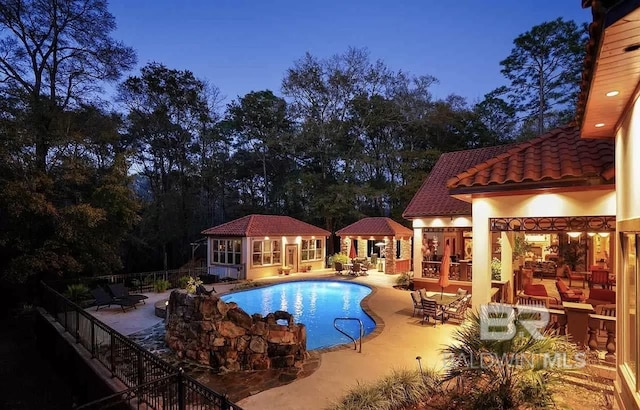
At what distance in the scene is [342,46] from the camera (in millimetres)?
35625

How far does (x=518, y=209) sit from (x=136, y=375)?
8.32 m

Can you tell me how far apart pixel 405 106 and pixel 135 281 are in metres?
27.8

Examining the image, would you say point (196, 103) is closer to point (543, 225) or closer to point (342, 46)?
point (342, 46)

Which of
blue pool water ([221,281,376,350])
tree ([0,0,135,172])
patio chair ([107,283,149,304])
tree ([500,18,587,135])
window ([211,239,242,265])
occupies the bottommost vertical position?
blue pool water ([221,281,376,350])

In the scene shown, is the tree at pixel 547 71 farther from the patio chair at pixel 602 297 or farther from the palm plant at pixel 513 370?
the palm plant at pixel 513 370

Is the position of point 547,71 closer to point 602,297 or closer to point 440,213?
point 440,213

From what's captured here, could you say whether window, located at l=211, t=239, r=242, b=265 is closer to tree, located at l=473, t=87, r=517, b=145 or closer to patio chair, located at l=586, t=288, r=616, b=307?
patio chair, located at l=586, t=288, r=616, b=307

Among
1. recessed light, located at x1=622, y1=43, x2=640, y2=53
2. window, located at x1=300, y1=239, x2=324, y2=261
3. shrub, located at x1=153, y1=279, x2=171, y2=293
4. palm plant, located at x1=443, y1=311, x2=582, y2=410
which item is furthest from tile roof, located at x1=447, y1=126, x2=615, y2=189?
window, located at x1=300, y1=239, x2=324, y2=261

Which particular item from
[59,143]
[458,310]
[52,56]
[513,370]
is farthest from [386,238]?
[52,56]

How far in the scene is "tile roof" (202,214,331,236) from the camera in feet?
72.5

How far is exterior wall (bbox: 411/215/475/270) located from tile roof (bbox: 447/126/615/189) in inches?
300

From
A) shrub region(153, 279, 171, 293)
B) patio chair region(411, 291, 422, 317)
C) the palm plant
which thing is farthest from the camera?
shrub region(153, 279, 171, 293)

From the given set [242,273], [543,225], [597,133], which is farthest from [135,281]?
[597,133]

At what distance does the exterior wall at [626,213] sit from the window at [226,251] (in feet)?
63.5
